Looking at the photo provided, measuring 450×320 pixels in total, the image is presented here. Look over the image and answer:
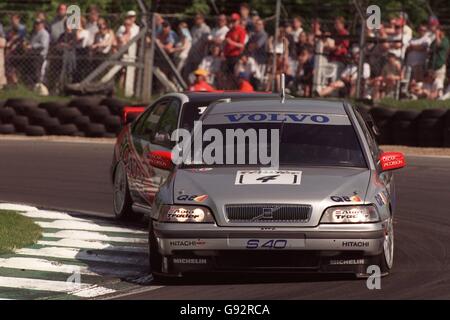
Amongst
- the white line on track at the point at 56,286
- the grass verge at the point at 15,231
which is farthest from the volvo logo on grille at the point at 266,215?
the grass verge at the point at 15,231

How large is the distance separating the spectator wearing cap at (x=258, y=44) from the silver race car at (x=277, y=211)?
1407 centimetres

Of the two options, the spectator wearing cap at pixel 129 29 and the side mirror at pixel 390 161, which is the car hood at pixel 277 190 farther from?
the spectator wearing cap at pixel 129 29

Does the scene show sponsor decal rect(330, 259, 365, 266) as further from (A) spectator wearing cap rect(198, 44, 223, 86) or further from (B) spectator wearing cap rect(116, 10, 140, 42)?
(B) spectator wearing cap rect(116, 10, 140, 42)

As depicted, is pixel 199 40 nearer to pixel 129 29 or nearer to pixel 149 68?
pixel 149 68

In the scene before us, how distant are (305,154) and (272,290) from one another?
1.43 m

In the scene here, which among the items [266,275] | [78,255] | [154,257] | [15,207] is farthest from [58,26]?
[154,257]

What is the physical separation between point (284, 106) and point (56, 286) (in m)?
2.53

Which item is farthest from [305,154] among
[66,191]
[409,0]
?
[409,0]

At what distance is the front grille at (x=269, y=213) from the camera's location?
29.6 ft

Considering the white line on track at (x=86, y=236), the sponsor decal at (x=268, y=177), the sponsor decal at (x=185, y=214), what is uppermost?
the sponsor decal at (x=268, y=177)

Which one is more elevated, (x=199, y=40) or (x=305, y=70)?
(x=199, y=40)

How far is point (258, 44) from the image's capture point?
2412 centimetres

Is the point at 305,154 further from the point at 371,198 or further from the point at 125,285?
the point at 125,285

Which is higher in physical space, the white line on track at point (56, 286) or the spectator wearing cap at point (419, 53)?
the white line on track at point (56, 286)
